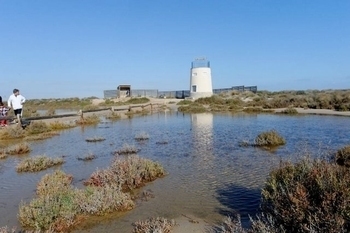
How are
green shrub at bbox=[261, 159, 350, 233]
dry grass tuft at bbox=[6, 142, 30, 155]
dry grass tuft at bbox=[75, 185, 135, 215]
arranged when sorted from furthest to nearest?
dry grass tuft at bbox=[6, 142, 30, 155]
dry grass tuft at bbox=[75, 185, 135, 215]
green shrub at bbox=[261, 159, 350, 233]

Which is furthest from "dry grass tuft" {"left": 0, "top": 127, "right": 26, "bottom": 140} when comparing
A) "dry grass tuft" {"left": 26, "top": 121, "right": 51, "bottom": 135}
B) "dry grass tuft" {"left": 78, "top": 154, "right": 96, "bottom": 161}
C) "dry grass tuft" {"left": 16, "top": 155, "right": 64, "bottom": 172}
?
"dry grass tuft" {"left": 16, "top": 155, "right": 64, "bottom": 172}

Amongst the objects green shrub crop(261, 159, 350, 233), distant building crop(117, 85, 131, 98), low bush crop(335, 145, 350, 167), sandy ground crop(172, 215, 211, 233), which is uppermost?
distant building crop(117, 85, 131, 98)

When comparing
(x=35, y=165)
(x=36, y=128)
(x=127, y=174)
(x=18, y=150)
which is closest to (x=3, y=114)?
(x=36, y=128)

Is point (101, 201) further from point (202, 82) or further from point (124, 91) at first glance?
point (124, 91)

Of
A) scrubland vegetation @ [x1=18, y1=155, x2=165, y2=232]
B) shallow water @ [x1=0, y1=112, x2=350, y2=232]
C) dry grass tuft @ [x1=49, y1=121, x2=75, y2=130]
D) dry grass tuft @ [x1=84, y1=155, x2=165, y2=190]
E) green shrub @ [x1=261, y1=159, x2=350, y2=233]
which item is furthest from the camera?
dry grass tuft @ [x1=49, y1=121, x2=75, y2=130]

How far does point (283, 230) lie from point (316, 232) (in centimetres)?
54

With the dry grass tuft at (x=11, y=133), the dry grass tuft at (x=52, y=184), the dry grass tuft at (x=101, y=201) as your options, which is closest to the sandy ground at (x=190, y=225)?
the dry grass tuft at (x=101, y=201)

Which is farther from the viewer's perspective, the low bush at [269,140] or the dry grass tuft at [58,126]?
the dry grass tuft at [58,126]

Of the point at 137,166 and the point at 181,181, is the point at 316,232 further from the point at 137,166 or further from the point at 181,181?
the point at 137,166

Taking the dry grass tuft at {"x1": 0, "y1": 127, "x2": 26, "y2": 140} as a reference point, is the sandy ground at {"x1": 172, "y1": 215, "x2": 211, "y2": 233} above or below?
below

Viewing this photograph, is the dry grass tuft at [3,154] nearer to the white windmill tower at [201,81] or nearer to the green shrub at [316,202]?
the green shrub at [316,202]

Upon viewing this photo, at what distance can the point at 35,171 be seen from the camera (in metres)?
10.6

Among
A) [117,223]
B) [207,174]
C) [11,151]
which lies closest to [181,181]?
[207,174]

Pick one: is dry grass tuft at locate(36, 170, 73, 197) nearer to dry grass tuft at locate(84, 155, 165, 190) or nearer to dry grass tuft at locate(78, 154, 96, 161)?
dry grass tuft at locate(84, 155, 165, 190)
